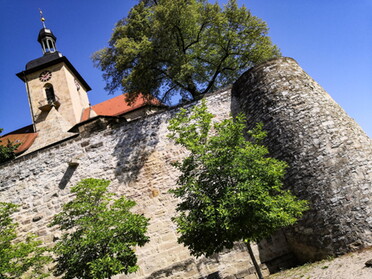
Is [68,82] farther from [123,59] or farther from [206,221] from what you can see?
[206,221]

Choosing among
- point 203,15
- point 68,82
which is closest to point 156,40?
point 203,15

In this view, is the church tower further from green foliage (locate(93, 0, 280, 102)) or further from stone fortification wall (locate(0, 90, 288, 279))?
stone fortification wall (locate(0, 90, 288, 279))

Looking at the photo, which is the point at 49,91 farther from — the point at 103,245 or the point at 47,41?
the point at 103,245

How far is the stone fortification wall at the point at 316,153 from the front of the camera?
6.24 meters

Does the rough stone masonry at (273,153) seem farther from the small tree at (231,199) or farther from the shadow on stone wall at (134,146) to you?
the small tree at (231,199)

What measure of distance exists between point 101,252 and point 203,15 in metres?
10.7

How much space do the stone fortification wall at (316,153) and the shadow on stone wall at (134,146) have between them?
10.00 feet

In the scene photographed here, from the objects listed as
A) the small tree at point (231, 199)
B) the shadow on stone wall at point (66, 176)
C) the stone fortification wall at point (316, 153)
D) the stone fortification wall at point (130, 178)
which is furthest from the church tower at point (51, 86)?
the small tree at point (231, 199)

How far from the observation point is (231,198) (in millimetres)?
5426

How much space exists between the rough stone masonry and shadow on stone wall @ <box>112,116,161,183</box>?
0.03 metres

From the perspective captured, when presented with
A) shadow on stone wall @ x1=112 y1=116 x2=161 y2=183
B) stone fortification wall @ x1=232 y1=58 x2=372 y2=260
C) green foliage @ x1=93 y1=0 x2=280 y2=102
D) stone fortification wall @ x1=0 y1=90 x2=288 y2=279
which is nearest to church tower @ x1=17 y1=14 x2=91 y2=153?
green foliage @ x1=93 y1=0 x2=280 y2=102

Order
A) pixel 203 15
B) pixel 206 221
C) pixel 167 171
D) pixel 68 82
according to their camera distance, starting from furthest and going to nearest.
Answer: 1. pixel 68 82
2. pixel 203 15
3. pixel 167 171
4. pixel 206 221

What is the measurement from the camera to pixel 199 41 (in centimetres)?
1373

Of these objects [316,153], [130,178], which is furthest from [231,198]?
[130,178]
